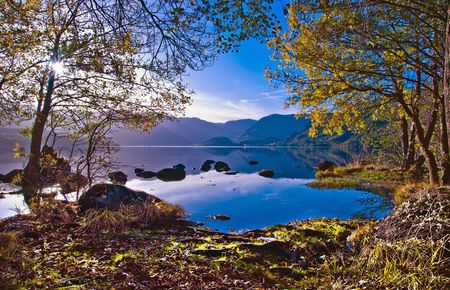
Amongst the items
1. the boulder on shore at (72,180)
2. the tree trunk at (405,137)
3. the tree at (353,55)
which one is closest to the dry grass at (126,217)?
the boulder on shore at (72,180)

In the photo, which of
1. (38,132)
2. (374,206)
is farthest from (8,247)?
(374,206)

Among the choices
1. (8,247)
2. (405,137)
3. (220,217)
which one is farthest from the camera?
(405,137)

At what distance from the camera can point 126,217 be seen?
10.4m

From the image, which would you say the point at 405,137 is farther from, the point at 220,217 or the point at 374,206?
the point at 220,217

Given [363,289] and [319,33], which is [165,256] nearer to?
[363,289]

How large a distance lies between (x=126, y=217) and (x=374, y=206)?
1260cm

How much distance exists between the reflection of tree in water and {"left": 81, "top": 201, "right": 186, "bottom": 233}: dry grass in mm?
8491

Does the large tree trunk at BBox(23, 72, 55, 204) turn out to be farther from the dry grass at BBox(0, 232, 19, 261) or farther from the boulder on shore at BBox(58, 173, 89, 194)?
the dry grass at BBox(0, 232, 19, 261)

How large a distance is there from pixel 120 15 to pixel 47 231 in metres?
6.70

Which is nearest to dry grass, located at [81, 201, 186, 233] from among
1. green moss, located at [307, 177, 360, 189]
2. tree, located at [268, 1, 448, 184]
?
tree, located at [268, 1, 448, 184]

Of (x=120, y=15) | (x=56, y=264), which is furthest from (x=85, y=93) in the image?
(x=56, y=264)

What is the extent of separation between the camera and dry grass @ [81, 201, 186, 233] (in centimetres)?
945

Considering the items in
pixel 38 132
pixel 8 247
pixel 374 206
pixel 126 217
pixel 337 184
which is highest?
pixel 38 132

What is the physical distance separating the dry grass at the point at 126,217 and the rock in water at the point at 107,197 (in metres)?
0.82
